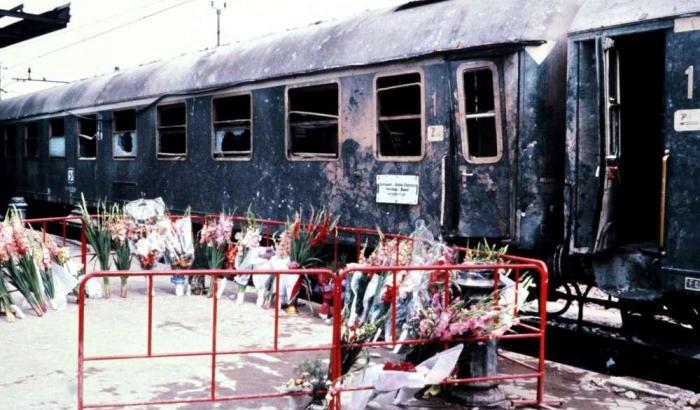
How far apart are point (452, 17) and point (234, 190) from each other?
4.15m

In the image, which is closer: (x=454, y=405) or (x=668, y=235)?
(x=454, y=405)

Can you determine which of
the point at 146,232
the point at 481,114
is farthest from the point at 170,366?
the point at 481,114

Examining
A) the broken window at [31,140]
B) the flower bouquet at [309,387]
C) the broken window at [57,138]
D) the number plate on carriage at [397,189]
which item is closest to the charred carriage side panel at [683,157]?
the number plate on carriage at [397,189]

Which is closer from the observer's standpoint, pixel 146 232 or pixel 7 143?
pixel 146 232

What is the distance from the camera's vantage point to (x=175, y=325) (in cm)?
688

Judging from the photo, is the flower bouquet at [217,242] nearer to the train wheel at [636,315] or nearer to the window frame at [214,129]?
the window frame at [214,129]

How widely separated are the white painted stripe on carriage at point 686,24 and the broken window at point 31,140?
15451 mm

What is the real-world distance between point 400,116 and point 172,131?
205 inches

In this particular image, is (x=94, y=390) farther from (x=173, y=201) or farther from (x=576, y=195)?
(x=173, y=201)

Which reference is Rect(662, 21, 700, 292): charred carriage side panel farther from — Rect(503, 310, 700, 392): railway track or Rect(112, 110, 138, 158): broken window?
Rect(112, 110, 138, 158): broken window

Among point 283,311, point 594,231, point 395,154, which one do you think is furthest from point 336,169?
point 594,231

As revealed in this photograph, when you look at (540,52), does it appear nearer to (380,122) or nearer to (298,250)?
(380,122)

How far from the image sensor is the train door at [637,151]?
6445 millimetres

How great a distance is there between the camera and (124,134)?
13.6m
